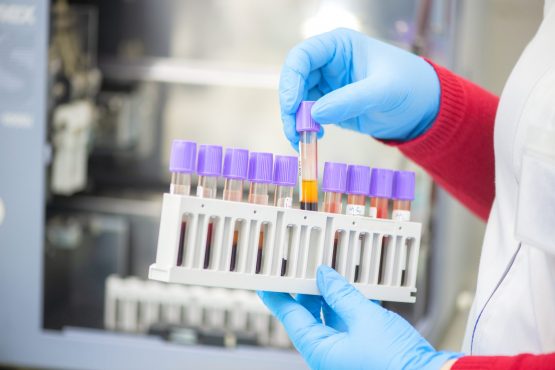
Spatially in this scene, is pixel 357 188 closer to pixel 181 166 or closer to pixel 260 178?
pixel 260 178

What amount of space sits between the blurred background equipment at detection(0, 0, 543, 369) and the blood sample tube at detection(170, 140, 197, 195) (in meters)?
0.91

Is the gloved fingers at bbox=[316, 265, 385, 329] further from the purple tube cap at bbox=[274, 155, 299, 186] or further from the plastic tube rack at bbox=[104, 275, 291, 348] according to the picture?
the plastic tube rack at bbox=[104, 275, 291, 348]

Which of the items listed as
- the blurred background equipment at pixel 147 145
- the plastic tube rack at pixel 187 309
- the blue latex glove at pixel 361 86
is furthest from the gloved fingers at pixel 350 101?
the plastic tube rack at pixel 187 309

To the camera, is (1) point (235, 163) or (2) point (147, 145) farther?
(2) point (147, 145)

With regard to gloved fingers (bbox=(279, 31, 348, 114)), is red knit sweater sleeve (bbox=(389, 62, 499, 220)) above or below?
below

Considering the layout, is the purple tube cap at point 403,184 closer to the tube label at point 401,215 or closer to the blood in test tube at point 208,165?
the tube label at point 401,215

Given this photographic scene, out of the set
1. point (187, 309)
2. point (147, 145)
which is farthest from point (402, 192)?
point (147, 145)

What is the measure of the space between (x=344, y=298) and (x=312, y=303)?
12 cm

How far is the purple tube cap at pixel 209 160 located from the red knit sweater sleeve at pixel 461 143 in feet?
1.14

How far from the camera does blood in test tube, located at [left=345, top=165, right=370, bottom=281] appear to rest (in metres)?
1.04

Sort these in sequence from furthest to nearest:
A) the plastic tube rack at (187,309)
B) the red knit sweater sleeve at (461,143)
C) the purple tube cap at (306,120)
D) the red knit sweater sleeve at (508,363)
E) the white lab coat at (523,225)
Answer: the plastic tube rack at (187,309) → the red knit sweater sleeve at (461,143) → the purple tube cap at (306,120) → the white lab coat at (523,225) → the red knit sweater sleeve at (508,363)

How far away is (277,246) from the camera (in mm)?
1016

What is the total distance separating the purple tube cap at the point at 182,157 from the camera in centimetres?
100

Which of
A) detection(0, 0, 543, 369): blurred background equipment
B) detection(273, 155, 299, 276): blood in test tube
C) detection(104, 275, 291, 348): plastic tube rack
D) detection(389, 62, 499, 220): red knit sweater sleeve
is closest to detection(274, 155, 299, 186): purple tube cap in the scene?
detection(273, 155, 299, 276): blood in test tube
